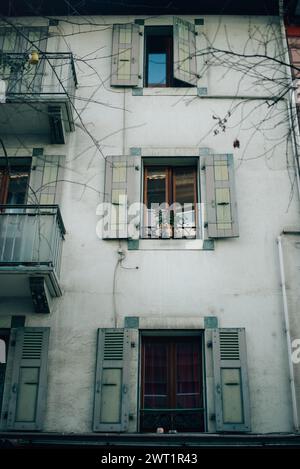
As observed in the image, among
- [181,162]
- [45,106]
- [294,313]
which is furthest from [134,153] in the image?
[294,313]

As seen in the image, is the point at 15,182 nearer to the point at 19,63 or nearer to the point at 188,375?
the point at 19,63

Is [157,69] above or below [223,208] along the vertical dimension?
above

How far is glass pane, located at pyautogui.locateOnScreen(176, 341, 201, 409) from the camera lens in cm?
858

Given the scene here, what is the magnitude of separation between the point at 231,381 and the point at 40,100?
5503 millimetres

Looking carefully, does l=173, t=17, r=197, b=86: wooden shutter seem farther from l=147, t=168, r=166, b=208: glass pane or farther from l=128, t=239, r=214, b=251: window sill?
l=128, t=239, r=214, b=251: window sill

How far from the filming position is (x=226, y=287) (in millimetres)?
9156

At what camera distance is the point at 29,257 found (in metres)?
8.62

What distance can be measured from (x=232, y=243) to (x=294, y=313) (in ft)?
4.93

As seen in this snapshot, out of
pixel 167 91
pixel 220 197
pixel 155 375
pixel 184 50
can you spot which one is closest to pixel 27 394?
pixel 155 375

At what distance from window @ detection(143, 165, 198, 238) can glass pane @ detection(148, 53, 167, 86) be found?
6.75ft

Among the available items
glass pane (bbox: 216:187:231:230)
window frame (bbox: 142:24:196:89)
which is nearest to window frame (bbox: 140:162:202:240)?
glass pane (bbox: 216:187:231:230)

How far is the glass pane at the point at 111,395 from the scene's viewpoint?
825 centimetres

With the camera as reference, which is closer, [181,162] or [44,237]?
[44,237]
